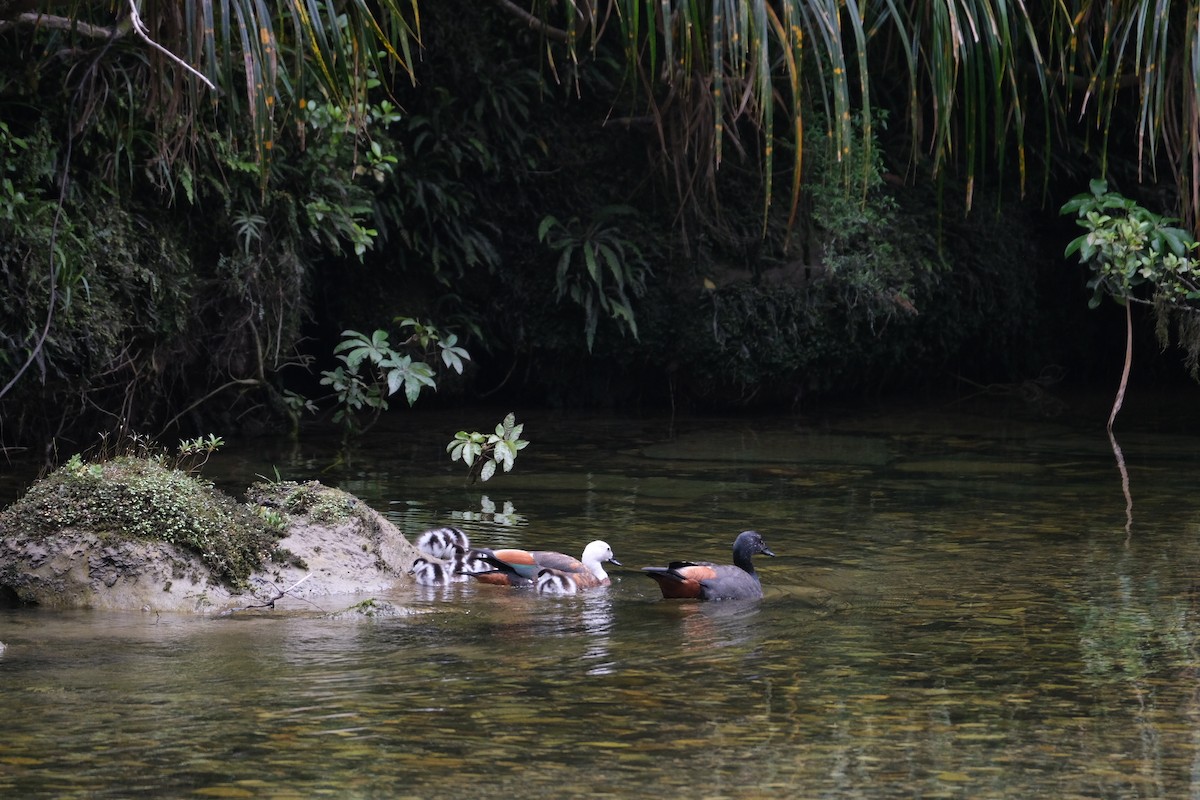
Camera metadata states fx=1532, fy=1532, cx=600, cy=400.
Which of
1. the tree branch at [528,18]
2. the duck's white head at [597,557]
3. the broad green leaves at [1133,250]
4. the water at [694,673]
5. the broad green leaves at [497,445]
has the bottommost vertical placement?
the water at [694,673]

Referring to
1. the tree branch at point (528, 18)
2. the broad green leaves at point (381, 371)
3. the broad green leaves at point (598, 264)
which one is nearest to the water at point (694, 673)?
the broad green leaves at point (381, 371)

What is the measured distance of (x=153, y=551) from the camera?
22.1ft

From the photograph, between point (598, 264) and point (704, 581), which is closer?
point (704, 581)

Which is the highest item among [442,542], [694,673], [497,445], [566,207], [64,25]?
[64,25]

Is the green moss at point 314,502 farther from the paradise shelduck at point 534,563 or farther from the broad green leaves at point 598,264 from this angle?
the broad green leaves at point 598,264

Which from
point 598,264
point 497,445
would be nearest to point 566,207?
point 598,264

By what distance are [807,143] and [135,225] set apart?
560cm

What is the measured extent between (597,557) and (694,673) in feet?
6.93

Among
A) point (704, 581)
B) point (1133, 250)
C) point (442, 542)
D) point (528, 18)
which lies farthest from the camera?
point (528, 18)

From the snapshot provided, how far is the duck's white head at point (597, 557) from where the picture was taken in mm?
7492

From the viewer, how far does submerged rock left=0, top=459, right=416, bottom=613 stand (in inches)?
261

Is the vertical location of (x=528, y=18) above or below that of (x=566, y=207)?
above

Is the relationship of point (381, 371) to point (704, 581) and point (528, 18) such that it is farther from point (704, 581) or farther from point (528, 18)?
point (704, 581)

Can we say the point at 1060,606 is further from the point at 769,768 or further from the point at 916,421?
the point at 916,421
